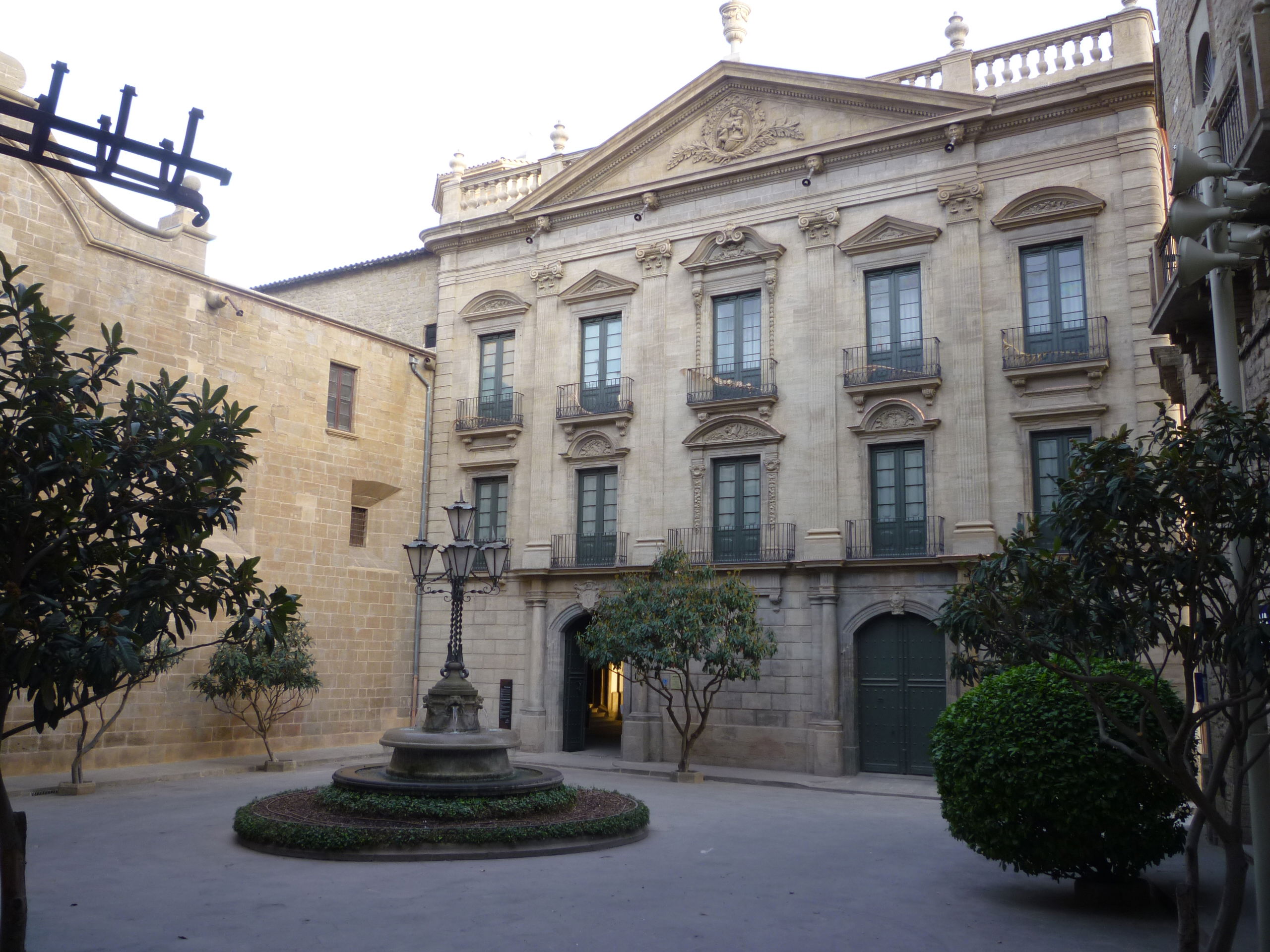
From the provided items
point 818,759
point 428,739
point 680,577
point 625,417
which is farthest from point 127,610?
point 625,417

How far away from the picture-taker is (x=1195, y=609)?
7.29 metres

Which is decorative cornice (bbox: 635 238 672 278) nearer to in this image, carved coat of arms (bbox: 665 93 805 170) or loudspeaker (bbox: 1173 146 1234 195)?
carved coat of arms (bbox: 665 93 805 170)

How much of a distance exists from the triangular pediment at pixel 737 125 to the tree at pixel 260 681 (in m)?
11.4

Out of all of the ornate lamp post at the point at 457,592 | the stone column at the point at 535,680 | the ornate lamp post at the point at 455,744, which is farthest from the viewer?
the stone column at the point at 535,680

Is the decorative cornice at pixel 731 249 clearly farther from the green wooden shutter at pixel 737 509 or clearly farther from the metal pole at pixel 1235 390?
the metal pole at pixel 1235 390

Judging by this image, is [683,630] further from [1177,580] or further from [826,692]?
[1177,580]

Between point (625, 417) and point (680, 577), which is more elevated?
point (625, 417)

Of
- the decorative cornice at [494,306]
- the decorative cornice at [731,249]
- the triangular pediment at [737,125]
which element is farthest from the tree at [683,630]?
the triangular pediment at [737,125]

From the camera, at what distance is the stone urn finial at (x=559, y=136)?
82.4ft

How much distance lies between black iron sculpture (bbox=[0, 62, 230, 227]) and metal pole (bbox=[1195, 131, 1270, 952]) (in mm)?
5624

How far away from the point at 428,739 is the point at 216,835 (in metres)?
2.62

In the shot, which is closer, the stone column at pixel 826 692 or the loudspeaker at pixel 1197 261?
the loudspeaker at pixel 1197 261

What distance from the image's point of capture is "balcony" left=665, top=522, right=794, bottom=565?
67.3 feet

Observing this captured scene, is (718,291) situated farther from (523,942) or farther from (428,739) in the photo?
(523,942)
